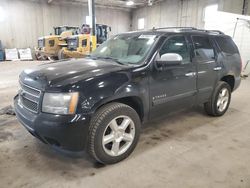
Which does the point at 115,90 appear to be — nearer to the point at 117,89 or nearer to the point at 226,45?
the point at 117,89

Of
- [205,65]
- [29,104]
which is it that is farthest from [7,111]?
[205,65]

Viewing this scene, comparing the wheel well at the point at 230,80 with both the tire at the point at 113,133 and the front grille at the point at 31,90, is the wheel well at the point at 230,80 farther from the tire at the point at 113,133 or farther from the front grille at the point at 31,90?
the front grille at the point at 31,90

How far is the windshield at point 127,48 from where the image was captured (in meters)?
2.67

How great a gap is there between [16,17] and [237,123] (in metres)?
17.3

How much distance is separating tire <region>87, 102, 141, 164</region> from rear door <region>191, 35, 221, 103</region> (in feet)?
4.53

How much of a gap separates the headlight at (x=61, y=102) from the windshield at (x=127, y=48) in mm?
947

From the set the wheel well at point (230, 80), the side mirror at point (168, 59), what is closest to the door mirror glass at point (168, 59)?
the side mirror at point (168, 59)

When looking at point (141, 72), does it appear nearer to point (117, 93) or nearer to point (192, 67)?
point (117, 93)

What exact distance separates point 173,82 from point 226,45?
170 centimetres

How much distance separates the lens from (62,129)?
1.96 m

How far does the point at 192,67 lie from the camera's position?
3.06 metres

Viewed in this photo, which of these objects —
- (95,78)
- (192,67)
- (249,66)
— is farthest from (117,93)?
(249,66)

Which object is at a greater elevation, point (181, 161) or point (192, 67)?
point (192, 67)

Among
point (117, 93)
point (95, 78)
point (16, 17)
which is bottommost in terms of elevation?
point (117, 93)
